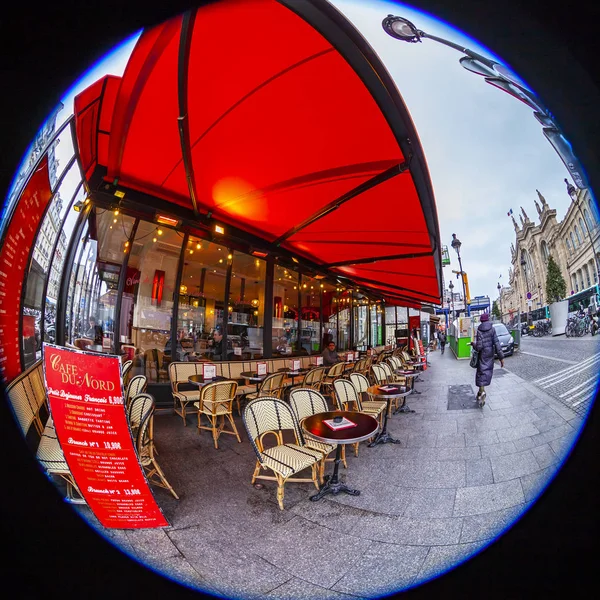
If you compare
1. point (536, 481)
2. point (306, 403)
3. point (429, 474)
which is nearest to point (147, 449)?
point (306, 403)

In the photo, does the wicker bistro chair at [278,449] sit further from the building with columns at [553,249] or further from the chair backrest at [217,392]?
the building with columns at [553,249]

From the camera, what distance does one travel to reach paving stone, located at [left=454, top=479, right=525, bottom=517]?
4.79 ft

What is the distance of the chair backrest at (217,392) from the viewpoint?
3559 mm

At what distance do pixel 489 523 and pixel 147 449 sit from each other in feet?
7.93

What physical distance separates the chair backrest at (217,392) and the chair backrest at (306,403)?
1144 millimetres

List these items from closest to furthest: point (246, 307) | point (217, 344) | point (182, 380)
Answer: point (182, 380), point (217, 344), point (246, 307)

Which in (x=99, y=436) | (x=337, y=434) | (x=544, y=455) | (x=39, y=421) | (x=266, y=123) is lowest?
(x=337, y=434)

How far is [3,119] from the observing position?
106cm

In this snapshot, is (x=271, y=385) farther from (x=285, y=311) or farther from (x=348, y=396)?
(x=285, y=311)

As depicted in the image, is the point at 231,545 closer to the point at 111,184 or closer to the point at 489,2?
the point at 489,2

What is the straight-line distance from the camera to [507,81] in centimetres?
103

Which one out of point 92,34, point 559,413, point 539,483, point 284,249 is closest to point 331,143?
point 92,34

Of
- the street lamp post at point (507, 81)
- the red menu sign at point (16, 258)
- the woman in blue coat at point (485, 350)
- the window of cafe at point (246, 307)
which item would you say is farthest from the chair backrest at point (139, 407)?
the woman in blue coat at point (485, 350)

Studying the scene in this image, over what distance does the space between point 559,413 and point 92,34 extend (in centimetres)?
282
